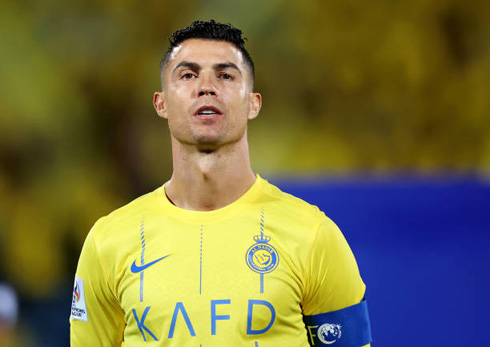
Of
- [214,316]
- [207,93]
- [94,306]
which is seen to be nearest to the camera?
[214,316]

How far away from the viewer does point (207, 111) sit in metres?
1.99

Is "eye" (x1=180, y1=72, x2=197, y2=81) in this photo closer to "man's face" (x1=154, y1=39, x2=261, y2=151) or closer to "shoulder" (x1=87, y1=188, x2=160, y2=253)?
"man's face" (x1=154, y1=39, x2=261, y2=151)

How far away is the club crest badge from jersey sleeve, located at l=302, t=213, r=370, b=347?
0.09 m

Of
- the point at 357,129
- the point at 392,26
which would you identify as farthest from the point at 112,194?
the point at 392,26

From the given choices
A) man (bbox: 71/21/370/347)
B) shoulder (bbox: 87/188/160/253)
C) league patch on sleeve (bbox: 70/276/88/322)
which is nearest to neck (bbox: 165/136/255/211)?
man (bbox: 71/21/370/347)

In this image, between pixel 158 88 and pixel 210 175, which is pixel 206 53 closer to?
pixel 210 175

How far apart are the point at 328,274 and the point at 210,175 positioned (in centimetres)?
40

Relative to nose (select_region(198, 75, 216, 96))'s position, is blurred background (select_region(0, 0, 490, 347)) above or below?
above

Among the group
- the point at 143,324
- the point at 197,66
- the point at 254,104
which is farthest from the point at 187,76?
the point at 143,324

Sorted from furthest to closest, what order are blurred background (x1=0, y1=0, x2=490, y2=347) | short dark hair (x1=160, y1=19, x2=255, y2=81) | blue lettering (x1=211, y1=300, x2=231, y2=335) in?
blurred background (x1=0, y1=0, x2=490, y2=347), short dark hair (x1=160, y1=19, x2=255, y2=81), blue lettering (x1=211, y1=300, x2=231, y2=335)

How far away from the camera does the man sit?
1904mm

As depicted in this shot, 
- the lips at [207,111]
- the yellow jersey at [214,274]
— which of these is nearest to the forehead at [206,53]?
the lips at [207,111]

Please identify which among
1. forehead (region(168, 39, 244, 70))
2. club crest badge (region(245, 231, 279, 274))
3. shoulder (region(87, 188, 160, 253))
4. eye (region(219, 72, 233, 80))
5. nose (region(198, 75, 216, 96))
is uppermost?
forehead (region(168, 39, 244, 70))

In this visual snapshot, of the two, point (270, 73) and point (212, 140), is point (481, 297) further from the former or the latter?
point (270, 73)
